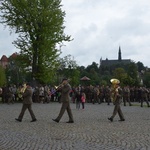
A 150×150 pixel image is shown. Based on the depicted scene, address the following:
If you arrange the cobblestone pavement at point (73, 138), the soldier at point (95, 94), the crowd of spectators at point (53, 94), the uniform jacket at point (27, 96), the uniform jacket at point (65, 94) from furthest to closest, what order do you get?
1. the soldier at point (95, 94)
2. the crowd of spectators at point (53, 94)
3. the uniform jacket at point (27, 96)
4. the uniform jacket at point (65, 94)
5. the cobblestone pavement at point (73, 138)

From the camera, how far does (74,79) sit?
196ft

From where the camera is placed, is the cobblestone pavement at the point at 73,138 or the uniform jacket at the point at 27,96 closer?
the cobblestone pavement at the point at 73,138

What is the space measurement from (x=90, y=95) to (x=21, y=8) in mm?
11424

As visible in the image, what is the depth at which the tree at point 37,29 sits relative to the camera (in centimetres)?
3762

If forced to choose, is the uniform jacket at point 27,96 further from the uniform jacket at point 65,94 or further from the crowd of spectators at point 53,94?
the crowd of spectators at point 53,94

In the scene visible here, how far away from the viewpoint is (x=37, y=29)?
37875 mm

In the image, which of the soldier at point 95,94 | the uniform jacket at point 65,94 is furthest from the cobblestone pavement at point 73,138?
the soldier at point 95,94

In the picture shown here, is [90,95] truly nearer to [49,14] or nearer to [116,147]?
[49,14]

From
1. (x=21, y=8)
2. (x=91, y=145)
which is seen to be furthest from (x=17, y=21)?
(x=91, y=145)

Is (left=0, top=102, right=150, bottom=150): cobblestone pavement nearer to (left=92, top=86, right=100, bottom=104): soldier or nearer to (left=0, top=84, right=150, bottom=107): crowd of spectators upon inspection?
(left=0, top=84, right=150, bottom=107): crowd of spectators

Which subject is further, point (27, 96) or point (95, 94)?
point (95, 94)

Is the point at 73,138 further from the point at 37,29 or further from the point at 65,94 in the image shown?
the point at 37,29

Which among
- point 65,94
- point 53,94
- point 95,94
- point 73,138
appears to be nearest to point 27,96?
point 65,94

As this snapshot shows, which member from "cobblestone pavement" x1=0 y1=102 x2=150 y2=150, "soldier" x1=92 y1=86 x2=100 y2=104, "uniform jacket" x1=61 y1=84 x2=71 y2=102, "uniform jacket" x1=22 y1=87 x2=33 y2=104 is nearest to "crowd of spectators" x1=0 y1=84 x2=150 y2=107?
"soldier" x1=92 y1=86 x2=100 y2=104
